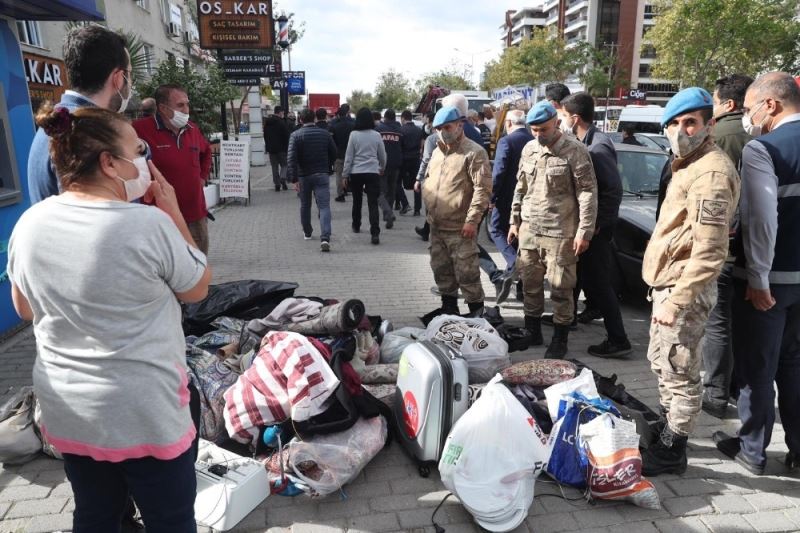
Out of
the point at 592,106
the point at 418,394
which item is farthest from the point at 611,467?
the point at 592,106

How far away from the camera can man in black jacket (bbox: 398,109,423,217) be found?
37.1 ft

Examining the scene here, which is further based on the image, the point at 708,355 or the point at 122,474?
the point at 708,355

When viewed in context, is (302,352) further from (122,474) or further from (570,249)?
(570,249)

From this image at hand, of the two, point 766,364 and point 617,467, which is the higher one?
point 766,364

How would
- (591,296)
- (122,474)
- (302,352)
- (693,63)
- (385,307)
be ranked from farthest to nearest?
1. (693,63)
2. (385,307)
3. (591,296)
4. (302,352)
5. (122,474)

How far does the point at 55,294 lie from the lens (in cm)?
160

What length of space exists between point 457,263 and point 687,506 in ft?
9.12

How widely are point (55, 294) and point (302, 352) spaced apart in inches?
61.0

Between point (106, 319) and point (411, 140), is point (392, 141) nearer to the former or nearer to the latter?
point (411, 140)

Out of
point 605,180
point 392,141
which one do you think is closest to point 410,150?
point 392,141

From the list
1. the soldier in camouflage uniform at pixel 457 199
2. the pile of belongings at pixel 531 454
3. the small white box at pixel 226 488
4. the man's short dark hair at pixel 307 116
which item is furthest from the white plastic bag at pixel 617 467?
the man's short dark hair at pixel 307 116

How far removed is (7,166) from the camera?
5.21 m

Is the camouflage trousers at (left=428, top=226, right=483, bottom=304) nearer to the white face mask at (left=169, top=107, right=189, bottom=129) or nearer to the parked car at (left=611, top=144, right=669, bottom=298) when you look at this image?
the parked car at (left=611, top=144, right=669, bottom=298)

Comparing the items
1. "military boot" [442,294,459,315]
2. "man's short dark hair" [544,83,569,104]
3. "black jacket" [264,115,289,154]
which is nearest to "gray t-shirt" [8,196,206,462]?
"military boot" [442,294,459,315]
